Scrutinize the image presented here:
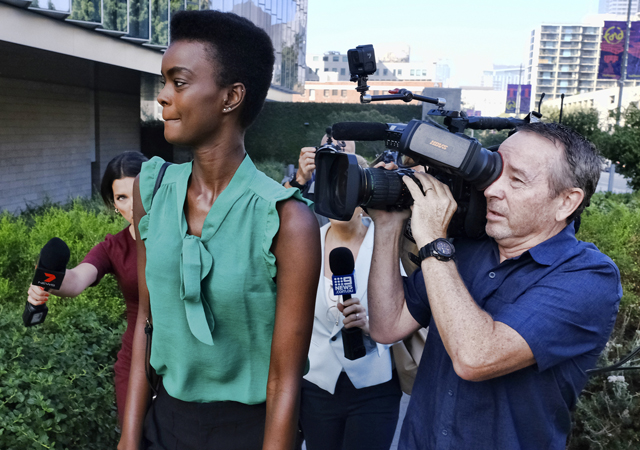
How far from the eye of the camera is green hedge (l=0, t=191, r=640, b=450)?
2441mm

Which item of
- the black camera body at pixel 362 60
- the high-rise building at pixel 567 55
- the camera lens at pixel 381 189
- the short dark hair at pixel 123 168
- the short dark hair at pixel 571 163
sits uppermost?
the high-rise building at pixel 567 55

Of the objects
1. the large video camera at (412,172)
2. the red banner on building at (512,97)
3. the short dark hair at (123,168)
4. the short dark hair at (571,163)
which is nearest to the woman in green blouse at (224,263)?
the large video camera at (412,172)

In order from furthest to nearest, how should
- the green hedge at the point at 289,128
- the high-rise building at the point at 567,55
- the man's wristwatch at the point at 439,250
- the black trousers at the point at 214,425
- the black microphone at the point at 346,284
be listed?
the high-rise building at the point at 567,55 → the green hedge at the point at 289,128 → the black microphone at the point at 346,284 → the man's wristwatch at the point at 439,250 → the black trousers at the point at 214,425

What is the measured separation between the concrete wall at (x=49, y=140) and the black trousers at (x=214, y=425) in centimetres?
1072

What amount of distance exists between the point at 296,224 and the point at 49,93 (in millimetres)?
12846

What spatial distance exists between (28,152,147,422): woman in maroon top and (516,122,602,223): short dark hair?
1.76 m

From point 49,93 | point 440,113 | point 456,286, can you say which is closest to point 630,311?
point 440,113

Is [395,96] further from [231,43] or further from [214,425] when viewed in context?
[214,425]

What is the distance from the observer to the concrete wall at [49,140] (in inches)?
439

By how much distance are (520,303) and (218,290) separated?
A: 2.73 feet

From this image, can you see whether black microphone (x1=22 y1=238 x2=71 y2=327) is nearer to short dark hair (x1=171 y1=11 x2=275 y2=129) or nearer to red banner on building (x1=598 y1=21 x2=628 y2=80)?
short dark hair (x1=171 y1=11 x2=275 y2=129)

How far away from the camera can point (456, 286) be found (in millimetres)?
1661

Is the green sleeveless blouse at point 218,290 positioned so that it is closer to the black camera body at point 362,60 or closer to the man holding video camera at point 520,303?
the man holding video camera at point 520,303

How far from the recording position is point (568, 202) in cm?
173
